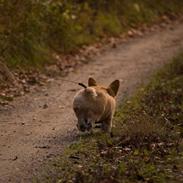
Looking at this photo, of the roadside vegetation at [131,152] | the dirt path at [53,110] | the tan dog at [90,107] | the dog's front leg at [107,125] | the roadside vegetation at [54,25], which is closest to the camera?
the roadside vegetation at [131,152]

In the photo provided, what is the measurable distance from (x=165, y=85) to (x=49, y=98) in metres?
2.76

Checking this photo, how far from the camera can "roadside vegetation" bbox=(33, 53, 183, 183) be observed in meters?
8.62

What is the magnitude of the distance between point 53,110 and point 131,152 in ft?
11.3

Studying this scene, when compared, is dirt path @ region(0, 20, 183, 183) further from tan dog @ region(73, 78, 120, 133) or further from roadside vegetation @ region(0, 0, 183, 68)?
roadside vegetation @ region(0, 0, 183, 68)

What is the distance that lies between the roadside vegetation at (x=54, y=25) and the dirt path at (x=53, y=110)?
0.89 meters

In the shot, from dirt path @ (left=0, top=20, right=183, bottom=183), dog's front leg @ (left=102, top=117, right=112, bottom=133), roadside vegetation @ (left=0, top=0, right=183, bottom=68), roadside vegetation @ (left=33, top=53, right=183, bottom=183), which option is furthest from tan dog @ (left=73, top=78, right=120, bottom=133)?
roadside vegetation @ (left=0, top=0, right=183, bottom=68)

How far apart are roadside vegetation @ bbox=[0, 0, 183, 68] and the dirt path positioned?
89cm

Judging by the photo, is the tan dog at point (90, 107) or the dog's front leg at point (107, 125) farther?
the dog's front leg at point (107, 125)

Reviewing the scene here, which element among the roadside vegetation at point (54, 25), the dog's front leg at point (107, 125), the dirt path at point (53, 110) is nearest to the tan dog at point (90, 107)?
the dog's front leg at point (107, 125)

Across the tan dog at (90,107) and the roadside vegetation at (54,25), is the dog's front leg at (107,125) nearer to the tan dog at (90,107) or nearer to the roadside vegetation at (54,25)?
the tan dog at (90,107)

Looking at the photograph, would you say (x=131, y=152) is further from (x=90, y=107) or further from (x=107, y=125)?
(x=107, y=125)

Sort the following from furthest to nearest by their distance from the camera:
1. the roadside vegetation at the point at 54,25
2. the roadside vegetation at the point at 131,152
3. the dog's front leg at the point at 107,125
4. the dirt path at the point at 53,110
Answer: the roadside vegetation at the point at 54,25 < the dog's front leg at the point at 107,125 < the dirt path at the point at 53,110 < the roadside vegetation at the point at 131,152

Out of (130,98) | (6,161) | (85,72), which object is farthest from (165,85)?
(6,161)

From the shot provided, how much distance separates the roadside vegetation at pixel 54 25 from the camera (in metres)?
16.3
